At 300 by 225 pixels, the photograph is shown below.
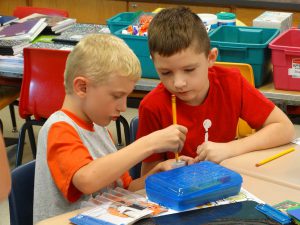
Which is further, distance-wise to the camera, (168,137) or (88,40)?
(88,40)

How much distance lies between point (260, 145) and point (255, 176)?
0.24 m

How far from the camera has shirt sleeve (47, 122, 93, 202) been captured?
5.09 feet

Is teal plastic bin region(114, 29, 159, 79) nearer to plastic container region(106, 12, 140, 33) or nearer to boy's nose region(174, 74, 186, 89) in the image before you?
plastic container region(106, 12, 140, 33)

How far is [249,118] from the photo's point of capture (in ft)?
6.78

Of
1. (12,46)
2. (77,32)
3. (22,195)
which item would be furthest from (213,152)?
(77,32)

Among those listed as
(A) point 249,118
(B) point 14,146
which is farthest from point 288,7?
(A) point 249,118

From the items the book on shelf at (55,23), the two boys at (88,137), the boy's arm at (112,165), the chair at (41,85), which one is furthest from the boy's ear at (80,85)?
the book on shelf at (55,23)

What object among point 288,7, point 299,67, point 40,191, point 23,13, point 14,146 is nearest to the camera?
point 40,191

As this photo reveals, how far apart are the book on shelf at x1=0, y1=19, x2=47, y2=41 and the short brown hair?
5.69ft

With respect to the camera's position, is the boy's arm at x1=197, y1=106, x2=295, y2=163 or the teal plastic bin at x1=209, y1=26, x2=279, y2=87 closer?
the boy's arm at x1=197, y1=106, x2=295, y2=163

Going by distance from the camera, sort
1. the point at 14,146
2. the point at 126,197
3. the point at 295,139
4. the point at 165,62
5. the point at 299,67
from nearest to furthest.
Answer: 1. the point at 126,197
2. the point at 165,62
3. the point at 295,139
4. the point at 299,67
5. the point at 14,146

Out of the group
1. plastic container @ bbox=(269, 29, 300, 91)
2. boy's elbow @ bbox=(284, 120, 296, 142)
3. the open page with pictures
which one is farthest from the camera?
plastic container @ bbox=(269, 29, 300, 91)

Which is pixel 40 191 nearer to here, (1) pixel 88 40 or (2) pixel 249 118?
(1) pixel 88 40

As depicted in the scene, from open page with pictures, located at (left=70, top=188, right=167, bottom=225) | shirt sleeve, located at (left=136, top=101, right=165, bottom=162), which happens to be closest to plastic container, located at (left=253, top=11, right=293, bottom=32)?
shirt sleeve, located at (left=136, top=101, right=165, bottom=162)
